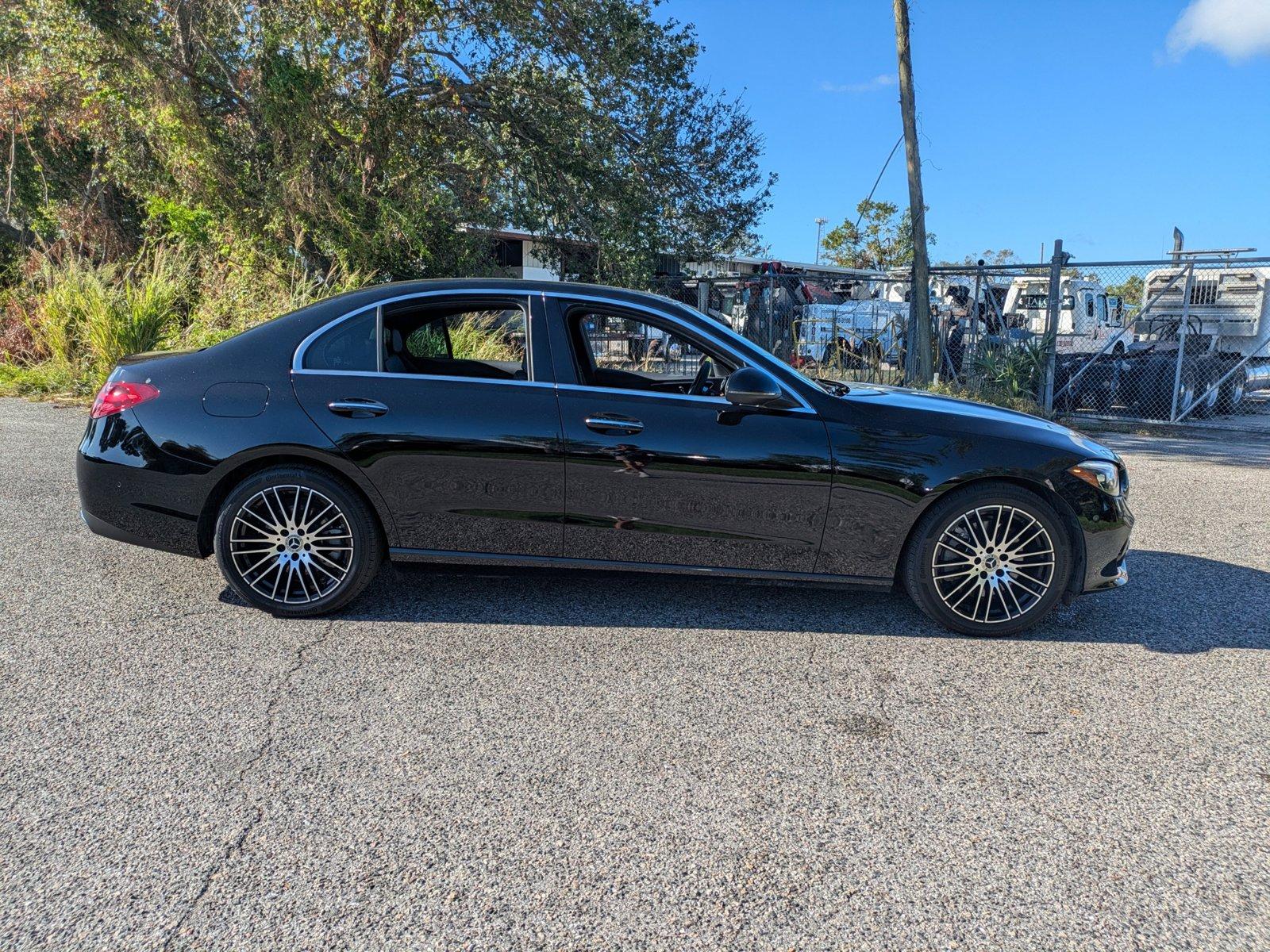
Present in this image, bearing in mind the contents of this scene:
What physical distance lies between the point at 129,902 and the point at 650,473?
2.60 metres

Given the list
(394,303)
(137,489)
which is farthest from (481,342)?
(137,489)

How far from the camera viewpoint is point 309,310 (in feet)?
14.8

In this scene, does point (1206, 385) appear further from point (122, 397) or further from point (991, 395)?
point (122, 397)

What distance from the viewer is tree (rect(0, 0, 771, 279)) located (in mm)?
12570

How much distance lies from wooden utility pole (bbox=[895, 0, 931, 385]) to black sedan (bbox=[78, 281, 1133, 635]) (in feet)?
35.2

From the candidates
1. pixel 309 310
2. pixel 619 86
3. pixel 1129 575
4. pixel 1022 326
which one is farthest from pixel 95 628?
pixel 1022 326

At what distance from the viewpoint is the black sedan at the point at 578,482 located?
167 inches

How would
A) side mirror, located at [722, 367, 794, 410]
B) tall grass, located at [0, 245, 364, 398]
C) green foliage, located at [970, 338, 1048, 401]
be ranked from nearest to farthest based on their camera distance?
1. side mirror, located at [722, 367, 794, 410]
2. tall grass, located at [0, 245, 364, 398]
3. green foliage, located at [970, 338, 1048, 401]

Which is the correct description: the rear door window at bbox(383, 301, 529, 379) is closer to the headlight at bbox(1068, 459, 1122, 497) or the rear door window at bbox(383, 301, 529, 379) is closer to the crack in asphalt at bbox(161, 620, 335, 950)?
the crack in asphalt at bbox(161, 620, 335, 950)

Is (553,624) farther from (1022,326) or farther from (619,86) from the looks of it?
(1022,326)

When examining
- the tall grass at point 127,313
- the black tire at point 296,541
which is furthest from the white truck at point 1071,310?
the black tire at point 296,541

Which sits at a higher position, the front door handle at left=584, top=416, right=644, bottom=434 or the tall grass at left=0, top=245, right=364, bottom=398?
the tall grass at left=0, top=245, right=364, bottom=398

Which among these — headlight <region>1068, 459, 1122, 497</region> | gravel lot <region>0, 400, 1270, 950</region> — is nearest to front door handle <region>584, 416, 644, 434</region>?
gravel lot <region>0, 400, 1270, 950</region>

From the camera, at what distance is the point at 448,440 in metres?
4.27
